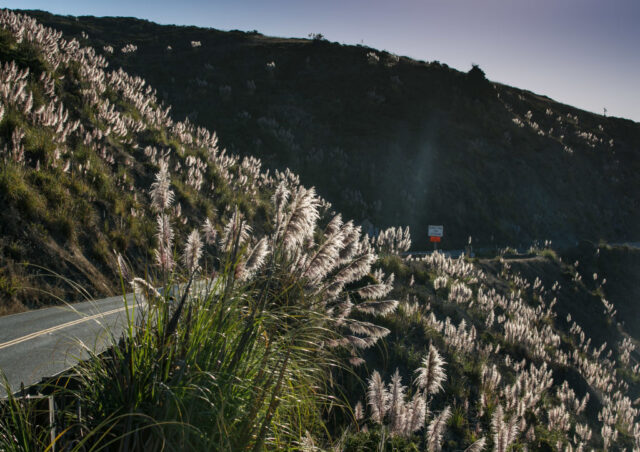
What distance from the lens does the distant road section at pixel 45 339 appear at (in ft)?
16.8

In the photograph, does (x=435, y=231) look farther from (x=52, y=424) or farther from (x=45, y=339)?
(x=52, y=424)

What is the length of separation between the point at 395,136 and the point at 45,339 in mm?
37039

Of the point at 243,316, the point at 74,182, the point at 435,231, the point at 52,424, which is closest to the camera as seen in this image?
the point at 52,424

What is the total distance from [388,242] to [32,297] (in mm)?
10398

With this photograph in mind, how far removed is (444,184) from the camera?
38.4m

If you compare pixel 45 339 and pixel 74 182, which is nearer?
pixel 45 339

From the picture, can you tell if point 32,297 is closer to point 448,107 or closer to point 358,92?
point 358,92

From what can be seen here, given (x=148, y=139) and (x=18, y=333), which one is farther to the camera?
(x=148, y=139)

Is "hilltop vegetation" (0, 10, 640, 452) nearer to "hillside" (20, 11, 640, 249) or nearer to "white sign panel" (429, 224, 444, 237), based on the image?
"white sign panel" (429, 224, 444, 237)

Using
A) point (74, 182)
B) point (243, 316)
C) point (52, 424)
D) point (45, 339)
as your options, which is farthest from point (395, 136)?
point (52, 424)

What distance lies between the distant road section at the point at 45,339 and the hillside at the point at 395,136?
2380 cm

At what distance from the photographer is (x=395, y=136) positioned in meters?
40.7

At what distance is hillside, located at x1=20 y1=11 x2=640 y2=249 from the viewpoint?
116 ft

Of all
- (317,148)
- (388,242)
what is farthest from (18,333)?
(317,148)
